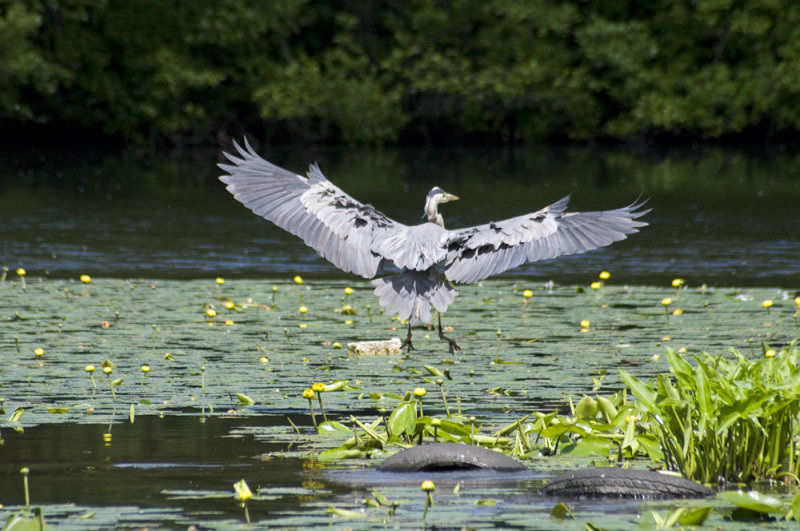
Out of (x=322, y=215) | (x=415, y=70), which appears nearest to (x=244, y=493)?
(x=322, y=215)

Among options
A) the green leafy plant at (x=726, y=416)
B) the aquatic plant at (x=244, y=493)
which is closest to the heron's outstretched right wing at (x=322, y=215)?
the green leafy plant at (x=726, y=416)

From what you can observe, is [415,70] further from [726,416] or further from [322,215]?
[726,416]

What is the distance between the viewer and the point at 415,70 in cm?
3431

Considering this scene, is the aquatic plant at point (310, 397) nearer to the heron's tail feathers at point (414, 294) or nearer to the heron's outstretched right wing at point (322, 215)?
the heron's tail feathers at point (414, 294)

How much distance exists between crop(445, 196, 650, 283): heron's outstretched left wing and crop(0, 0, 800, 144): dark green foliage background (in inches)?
993

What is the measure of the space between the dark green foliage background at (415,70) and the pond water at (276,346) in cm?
1413

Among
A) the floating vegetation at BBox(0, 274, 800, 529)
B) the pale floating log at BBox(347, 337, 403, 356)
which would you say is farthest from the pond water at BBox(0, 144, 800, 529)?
the pale floating log at BBox(347, 337, 403, 356)

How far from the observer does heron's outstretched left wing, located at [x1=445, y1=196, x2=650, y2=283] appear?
23.3 feet

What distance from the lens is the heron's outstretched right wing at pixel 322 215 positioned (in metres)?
7.44

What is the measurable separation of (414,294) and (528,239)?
2.12 ft

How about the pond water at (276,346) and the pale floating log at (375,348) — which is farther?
the pale floating log at (375,348)

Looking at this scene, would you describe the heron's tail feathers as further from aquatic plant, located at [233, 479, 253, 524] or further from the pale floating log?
aquatic plant, located at [233, 479, 253, 524]

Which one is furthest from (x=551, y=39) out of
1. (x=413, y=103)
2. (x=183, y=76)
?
(x=183, y=76)

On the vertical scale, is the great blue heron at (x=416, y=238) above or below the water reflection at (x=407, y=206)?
below
